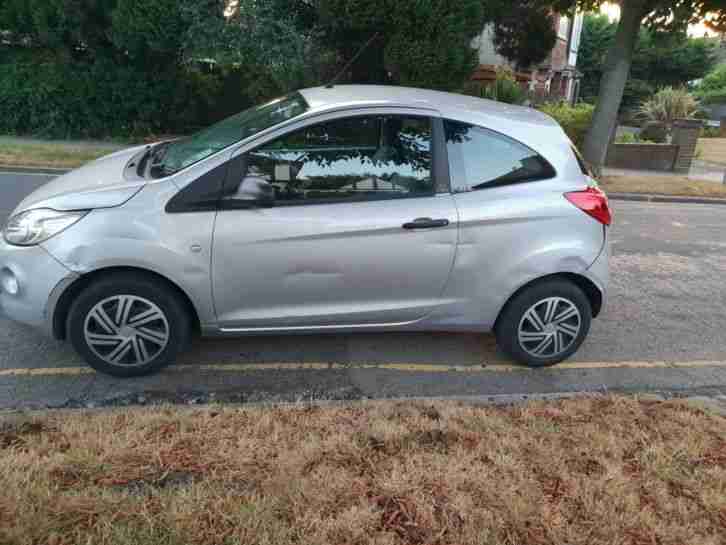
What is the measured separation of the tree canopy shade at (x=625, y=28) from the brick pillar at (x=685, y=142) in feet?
9.77

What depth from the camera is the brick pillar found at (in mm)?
14305

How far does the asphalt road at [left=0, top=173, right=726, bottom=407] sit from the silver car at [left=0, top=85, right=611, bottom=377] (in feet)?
0.75

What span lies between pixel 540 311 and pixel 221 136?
237cm

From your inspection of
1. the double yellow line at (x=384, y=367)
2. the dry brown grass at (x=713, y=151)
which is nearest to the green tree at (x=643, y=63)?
the dry brown grass at (x=713, y=151)

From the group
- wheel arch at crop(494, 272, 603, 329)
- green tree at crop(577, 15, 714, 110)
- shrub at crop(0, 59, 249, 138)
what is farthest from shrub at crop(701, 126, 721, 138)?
wheel arch at crop(494, 272, 603, 329)

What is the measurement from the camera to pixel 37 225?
3.33 metres

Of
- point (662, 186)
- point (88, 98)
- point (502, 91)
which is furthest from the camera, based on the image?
point (502, 91)

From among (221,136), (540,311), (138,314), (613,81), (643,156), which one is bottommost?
(643,156)

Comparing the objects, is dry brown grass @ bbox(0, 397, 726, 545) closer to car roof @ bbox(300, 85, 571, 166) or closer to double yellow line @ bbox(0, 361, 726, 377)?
double yellow line @ bbox(0, 361, 726, 377)

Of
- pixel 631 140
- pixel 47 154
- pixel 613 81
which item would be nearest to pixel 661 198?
pixel 613 81

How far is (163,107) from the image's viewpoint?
44.8 ft

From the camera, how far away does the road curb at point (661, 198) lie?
10977 millimetres

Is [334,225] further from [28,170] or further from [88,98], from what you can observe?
[88,98]

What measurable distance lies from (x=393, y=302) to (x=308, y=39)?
9270mm
